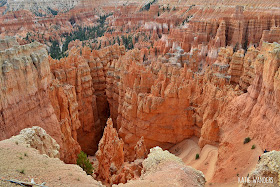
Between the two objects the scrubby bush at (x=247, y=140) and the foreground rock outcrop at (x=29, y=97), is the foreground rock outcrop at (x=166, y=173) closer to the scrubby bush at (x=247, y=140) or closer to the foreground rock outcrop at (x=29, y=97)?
the scrubby bush at (x=247, y=140)

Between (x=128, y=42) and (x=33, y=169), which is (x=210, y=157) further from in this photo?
(x=128, y=42)

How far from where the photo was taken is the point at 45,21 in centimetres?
8962

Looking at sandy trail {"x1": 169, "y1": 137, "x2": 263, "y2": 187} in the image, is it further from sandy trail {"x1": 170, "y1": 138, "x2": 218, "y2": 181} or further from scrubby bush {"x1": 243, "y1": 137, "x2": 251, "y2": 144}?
scrubby bush {"x1": 243, "y1": 137, "x2": 251, "y2": 144}

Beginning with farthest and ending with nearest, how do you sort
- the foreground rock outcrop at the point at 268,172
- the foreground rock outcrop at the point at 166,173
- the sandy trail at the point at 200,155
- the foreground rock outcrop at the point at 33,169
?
the sandy trail at the point at 200,155 < the foreground rock outcrop at the point at 166,173 < the foreground rock outcrop at the point at 268,172 < the foreground rock outcrop at the point at 33,169

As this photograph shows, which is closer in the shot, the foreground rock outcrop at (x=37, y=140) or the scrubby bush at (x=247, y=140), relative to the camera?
the foreground rock outcrop at (x=37, y=140)

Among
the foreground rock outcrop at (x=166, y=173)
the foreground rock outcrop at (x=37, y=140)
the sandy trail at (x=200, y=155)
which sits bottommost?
the sandy trail at (x=200, y=155)

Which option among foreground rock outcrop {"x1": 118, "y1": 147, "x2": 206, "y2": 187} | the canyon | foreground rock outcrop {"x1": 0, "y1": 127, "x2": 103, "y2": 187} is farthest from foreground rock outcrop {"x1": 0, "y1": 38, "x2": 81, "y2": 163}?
foreground rock outcrop {"x1": 118, "y1": 147, "x2": 206, "y2": 187}

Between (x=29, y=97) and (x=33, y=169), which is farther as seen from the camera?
(x=29, y=97)

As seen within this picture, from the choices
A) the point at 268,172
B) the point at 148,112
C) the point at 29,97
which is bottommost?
the point at 148,112

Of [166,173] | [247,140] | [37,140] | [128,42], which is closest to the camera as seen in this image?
[166,173]

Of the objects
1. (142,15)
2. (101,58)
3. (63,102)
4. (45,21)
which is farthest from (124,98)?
(45,21)

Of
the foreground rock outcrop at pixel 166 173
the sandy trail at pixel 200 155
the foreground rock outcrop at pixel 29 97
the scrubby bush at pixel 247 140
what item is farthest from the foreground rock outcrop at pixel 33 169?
the scrubby bush at pixel 247 140

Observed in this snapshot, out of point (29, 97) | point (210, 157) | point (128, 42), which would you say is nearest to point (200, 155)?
point (210, 157)

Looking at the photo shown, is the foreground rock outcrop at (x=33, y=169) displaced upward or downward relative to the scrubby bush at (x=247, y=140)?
upward
